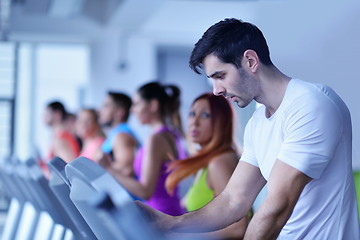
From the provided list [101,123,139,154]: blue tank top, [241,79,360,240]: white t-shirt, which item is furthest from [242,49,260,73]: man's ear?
[101,123,139,154]: blue tank top

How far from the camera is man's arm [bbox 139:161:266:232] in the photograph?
2229 mm

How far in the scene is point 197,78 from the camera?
12820mm

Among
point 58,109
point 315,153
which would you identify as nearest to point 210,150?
point 315,153

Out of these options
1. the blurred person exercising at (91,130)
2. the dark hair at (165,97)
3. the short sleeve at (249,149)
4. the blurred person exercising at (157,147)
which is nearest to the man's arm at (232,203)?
the short sleeve at (249,149)

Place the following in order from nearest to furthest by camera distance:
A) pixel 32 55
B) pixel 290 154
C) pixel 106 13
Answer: pixel 290 154
pixel 106 13
pixel 32 55

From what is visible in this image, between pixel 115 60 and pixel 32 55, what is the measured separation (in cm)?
288

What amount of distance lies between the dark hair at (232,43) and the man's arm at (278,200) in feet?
1.09

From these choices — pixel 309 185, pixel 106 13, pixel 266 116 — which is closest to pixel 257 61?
pixel 266 116

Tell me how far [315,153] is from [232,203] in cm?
48

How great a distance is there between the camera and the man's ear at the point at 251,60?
201cm

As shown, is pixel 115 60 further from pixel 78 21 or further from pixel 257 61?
pixel 257 61

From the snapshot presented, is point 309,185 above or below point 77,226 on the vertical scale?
above

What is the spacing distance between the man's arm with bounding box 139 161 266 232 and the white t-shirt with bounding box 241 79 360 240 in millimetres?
98

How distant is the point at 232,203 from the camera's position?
89.4 inches
